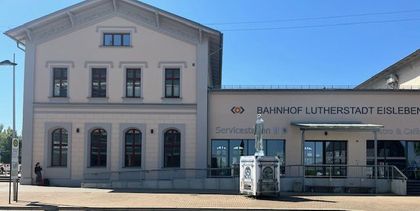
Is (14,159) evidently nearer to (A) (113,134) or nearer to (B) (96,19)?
(A) (113,134)

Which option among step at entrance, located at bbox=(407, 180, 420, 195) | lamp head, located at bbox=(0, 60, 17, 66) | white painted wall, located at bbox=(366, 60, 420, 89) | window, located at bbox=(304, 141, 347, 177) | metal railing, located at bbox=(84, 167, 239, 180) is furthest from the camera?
white painted wall, located at bbox=(366, 60, 420, 89)

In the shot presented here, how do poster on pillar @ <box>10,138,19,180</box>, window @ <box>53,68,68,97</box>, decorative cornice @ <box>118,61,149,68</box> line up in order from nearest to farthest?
1. poster on pillar @ <box>10,138,19,180</box>
2. decorative cornice @ <box>118,61,149,68</box>
3. window @ <box>53,68,68,97</box>

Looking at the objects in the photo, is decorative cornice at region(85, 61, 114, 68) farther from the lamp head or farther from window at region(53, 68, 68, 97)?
the lamp head

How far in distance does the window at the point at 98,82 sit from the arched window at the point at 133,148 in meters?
2.74

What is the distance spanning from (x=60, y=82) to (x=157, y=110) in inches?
229

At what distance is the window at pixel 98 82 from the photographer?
31672 mm

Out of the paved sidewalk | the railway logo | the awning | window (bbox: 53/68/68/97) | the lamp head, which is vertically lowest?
the paved sidewalk

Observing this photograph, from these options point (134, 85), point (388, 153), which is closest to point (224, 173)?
point (134, 85)

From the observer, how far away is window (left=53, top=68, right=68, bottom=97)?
31703 millimetres

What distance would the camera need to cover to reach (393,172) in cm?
2836

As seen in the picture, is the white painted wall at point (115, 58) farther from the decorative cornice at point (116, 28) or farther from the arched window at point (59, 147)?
the arched window at point (59, 147)

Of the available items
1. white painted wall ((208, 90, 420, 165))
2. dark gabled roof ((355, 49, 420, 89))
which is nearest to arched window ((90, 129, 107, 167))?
white painted wall ((208, 90, 420, 165))

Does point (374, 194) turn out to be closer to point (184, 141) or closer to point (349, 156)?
point (349, 156)

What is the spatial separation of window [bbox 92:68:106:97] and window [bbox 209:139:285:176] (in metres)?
6.94
